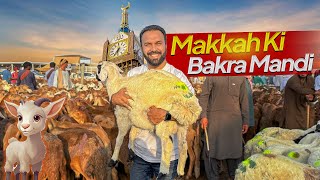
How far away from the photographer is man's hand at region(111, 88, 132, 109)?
8.17 feet

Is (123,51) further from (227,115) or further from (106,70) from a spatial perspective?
(106,70)

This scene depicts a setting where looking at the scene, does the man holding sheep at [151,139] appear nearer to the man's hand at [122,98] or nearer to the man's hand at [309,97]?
the man's hand at [122,98]

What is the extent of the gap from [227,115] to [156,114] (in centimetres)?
302

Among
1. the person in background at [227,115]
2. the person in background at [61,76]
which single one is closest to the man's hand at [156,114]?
the person in background at [227,115]

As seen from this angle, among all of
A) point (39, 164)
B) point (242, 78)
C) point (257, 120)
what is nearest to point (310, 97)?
point (242, 78)

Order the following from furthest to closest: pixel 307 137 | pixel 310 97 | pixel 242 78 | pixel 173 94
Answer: pixel 310 97 < pixel 242 78 < pixel 307 137 < pixel 173 94

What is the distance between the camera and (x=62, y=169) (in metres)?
4.34

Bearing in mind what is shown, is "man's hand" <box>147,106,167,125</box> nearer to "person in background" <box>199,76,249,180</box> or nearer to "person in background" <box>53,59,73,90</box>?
"person in background" <box>199,76,249,180</box>

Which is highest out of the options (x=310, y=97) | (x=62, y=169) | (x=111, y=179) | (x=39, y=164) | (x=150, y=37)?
(x=150, y=37)

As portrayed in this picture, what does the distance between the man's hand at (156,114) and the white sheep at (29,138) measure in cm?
80

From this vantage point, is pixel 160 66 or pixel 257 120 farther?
pixel 257 120

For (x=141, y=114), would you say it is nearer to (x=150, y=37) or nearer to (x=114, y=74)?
(x=114, y=74)

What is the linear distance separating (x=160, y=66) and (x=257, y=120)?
6.90m

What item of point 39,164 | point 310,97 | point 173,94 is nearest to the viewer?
point 173,94
